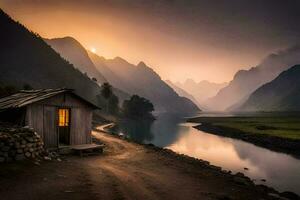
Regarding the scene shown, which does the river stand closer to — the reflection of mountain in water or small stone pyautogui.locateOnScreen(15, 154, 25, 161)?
the reflection of mountain in water

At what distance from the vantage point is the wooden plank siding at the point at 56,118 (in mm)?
29312

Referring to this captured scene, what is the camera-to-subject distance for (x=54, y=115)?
Answer: 30.6 metres

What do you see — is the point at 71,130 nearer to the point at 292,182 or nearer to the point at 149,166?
the point at 149,166

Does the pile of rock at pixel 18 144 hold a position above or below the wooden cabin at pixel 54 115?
below

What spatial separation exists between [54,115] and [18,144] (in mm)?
7847

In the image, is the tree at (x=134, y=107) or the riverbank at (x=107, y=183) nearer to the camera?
the riverbank at (x=107, y=183)

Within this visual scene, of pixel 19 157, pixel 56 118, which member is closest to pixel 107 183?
pixel 19 157

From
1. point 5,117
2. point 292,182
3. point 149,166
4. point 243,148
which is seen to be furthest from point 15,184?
point 243,148

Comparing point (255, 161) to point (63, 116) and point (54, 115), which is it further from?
point (54, 115)

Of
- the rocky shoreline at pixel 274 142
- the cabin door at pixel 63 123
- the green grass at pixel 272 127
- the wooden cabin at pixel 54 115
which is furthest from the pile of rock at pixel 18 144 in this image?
the green grass at pixel 272 127

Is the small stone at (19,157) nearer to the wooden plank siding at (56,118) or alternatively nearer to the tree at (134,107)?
the wooden plank siding at (56,118)

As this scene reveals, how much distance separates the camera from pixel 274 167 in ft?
144

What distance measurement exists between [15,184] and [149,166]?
45.2 feet

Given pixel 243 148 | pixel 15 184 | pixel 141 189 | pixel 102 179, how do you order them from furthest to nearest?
pixel 243 148
pixel 102 179
pixel 141 189
pixel 15 184
